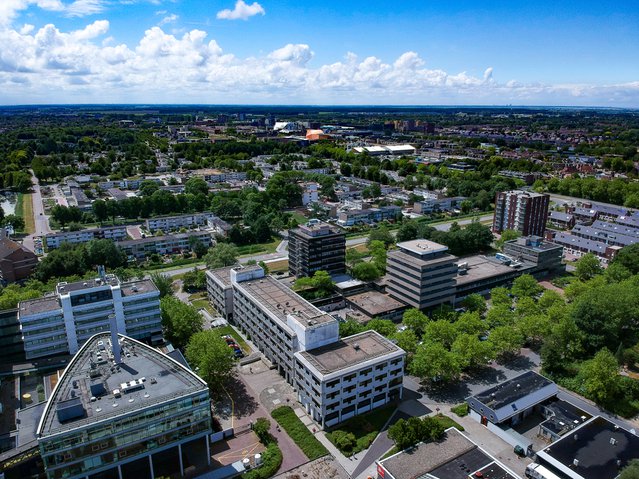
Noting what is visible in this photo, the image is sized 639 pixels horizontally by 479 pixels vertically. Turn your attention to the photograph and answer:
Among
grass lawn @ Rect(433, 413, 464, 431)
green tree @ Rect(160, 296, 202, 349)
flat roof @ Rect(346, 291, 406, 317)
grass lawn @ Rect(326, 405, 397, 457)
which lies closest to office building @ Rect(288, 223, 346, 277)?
flat roof @ Rect(346, 291, 406, 317)

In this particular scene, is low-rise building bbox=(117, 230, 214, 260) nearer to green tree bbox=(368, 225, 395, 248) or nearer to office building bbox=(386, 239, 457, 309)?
green tree bbox=(368, 225, 395, 248)

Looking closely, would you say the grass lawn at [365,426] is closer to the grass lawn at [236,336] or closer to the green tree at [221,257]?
the grass lawn at [236,336]

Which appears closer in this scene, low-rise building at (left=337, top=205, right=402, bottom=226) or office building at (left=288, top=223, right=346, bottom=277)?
office building at (left=288, top=223, right=346, bottom=277)

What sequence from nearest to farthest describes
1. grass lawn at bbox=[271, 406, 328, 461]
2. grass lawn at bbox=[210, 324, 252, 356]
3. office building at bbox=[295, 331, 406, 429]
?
1. grass lawn at bbox=[271, 406, 328, 461]
2. office building at bbox=[295, 331, 406, 429]
3. grass lawn at bbox=[210, 324, 252, 356]

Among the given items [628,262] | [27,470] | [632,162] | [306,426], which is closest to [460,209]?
[628,262]

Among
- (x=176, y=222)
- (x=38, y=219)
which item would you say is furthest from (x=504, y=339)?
(x=38, y=219)

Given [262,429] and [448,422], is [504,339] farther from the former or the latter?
[262,429]

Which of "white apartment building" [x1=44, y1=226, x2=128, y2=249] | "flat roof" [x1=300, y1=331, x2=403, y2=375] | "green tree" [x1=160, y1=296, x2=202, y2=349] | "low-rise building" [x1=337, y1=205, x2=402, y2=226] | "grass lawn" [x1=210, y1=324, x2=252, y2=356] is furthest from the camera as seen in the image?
"low-rise building" [x1=337, y1=205, x2=402, y2=226]
